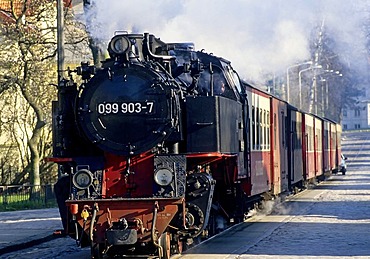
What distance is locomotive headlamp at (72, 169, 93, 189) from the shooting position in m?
11.7

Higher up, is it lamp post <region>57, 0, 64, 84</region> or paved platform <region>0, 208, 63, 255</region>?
lamp post <region>57, 0, 64, 84</region>

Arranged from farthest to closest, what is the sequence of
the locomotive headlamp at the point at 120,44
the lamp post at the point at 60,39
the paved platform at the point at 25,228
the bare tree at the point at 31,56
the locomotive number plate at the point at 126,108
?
the bare tree at the point at 31,56 < the lamp post at the point at 60,39 < the paved platform at the point at 25,228 < the locomotive headlamp at the point at 120,44 < the locomotive number plate at the point at 126,108

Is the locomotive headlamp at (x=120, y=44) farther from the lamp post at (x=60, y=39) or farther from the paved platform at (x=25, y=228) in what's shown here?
the lamp post at (x=60, y=39)

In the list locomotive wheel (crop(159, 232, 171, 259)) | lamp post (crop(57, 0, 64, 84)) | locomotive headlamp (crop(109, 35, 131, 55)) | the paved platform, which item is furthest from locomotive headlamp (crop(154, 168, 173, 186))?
lamp post (crop(57, 0, 64, 84))

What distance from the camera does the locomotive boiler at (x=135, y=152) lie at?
→ 11.4 m

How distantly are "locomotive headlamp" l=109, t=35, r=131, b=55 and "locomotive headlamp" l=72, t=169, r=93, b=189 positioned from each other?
70.4 inches

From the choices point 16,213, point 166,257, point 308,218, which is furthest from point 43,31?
point 166,257

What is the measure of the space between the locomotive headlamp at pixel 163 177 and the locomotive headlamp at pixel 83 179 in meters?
0.93

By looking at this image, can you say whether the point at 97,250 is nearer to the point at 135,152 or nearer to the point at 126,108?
the point at 135,152

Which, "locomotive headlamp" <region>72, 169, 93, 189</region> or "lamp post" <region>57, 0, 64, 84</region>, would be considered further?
"lamp post" <region>57, 0, 64, 84</region>

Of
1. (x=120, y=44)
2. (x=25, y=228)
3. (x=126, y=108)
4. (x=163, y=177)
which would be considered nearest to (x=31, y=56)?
(x=25, y=228)

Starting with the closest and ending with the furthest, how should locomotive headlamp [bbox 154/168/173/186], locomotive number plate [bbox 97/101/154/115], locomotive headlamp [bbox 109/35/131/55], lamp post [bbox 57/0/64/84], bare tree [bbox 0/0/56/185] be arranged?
locomotive headlamp [bbox 154/168/173/186]
locomotive number plate [bbox 97/101/154/115]
locomotive headlamp [bbox 109/35/131/55]
lamp post [bbox 57/0/64/84]
bare tree [bbox 0/0/56/185]

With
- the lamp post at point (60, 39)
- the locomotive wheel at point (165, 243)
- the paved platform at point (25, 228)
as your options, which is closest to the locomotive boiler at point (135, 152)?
the locomotive wheel at point (165, 243)

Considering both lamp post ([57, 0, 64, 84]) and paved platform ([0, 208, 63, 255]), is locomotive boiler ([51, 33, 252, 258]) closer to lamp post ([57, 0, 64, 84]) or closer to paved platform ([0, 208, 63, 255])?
paved platform ([0, 208, 63, 255])
